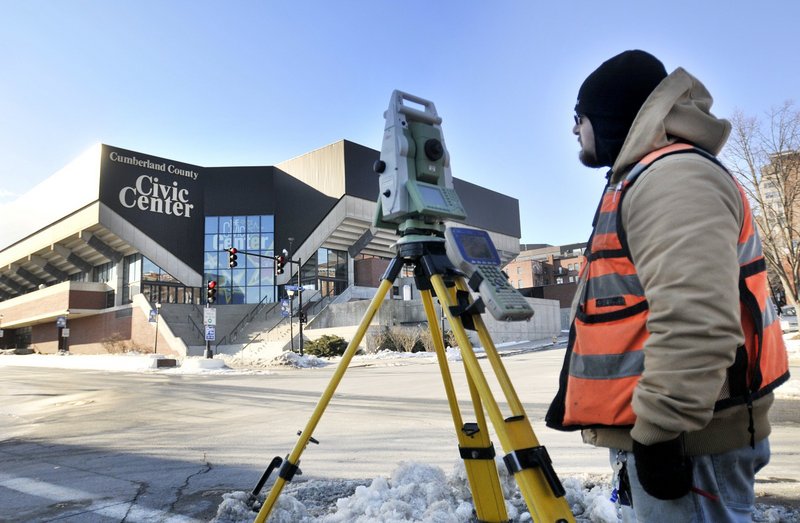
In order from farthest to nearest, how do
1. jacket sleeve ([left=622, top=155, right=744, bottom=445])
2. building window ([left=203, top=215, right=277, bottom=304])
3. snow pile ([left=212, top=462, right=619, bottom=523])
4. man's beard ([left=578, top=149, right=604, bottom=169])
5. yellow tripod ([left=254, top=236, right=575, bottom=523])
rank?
building window ([left=203, top=215, right=277, bottom=304]), snow pile ([left=212, top=462, right=619, bottom=523]), yellow tripod ([left=254, top=236, right=575, bottom=523]), man's beard ([left=578, top=149, right=604, bottom=169]), jacket sleeve ([left=622, top=155, right=744, bottom=445])

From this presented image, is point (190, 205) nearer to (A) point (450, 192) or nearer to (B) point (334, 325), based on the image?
(B) point (334, 325)

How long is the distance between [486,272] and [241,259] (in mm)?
46080

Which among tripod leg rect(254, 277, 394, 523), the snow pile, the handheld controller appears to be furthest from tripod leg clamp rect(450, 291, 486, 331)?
the snow pile

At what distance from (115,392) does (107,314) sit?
36.3 m

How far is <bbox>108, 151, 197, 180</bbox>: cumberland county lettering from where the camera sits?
42125mm

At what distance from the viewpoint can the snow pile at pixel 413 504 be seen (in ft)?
9.82

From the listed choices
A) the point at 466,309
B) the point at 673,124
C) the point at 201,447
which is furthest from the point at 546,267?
the point at 673,124

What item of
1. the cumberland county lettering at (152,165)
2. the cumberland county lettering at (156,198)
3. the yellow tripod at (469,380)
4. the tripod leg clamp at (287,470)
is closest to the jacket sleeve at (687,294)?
the yellow tripod at (469,380)

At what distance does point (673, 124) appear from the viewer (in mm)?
1549

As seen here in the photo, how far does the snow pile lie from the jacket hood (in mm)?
2174

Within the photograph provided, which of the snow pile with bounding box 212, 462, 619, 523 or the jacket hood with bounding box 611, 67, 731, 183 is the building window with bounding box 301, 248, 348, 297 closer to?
the snow pile with bounding box 212, 462, 619, 523

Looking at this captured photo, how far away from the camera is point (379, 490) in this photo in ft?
11.0

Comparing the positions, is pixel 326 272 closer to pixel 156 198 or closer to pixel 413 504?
pixel 156 198

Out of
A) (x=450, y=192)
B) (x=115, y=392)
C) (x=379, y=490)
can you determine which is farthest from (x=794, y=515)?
(x=115, y=392)
